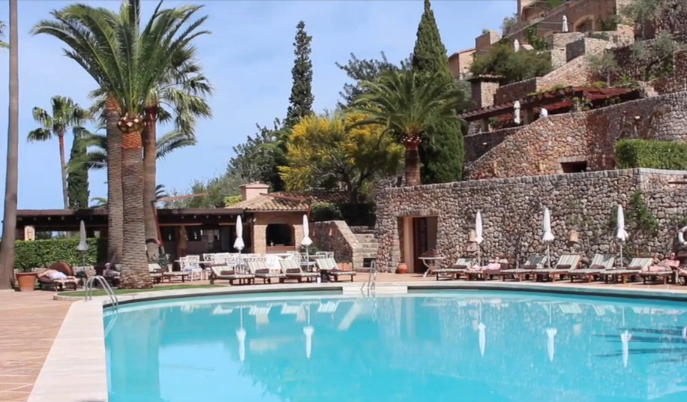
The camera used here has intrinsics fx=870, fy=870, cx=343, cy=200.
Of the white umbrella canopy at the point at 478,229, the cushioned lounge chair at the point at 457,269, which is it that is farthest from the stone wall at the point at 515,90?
the cushioned lounge chair at the point at 457,269

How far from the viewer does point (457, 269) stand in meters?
24.5

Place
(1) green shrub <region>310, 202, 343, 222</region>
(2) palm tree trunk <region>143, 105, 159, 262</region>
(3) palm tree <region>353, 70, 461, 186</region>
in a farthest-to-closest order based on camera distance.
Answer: (1) green shrub <region>310, 202, 343, 222</region> → (3) palm tree <region>353, 70, 461, 186</region> → (2) palm tree trunk <region>143, 105, 159, 262</region>

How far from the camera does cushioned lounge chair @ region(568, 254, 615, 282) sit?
71.1 feet

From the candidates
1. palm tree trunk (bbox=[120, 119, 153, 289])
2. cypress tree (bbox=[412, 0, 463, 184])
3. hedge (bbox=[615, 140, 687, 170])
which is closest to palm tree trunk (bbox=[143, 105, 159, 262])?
palm tree trunk (bbox=[120, 119, 153, 289])

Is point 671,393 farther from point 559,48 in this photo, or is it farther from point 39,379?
point 559,48

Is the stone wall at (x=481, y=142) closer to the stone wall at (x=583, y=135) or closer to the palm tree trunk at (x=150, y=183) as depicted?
the stone wall at (x=583, y=135)

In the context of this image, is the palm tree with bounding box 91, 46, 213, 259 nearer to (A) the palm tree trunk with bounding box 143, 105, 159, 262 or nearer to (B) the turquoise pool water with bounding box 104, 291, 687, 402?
(A) the palm tree trunk with bounding box 143, 105, 159, 262

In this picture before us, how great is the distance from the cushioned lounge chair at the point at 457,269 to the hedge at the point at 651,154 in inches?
209

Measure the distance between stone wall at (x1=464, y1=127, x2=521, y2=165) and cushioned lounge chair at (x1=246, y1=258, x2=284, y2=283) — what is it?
485 inches

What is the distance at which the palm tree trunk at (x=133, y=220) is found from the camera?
22.1 meters

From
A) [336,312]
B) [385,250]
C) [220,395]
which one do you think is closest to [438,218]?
[385,250]

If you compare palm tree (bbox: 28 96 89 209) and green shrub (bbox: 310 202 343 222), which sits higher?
palm tree (bbox: 28 96 89 209)

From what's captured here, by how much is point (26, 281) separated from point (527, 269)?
44.6ft

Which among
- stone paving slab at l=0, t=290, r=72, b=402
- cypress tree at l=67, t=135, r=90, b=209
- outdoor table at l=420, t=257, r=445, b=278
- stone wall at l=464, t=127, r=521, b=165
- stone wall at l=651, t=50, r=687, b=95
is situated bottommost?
stone paving slab at l=0, t=290, r=72, b=402
